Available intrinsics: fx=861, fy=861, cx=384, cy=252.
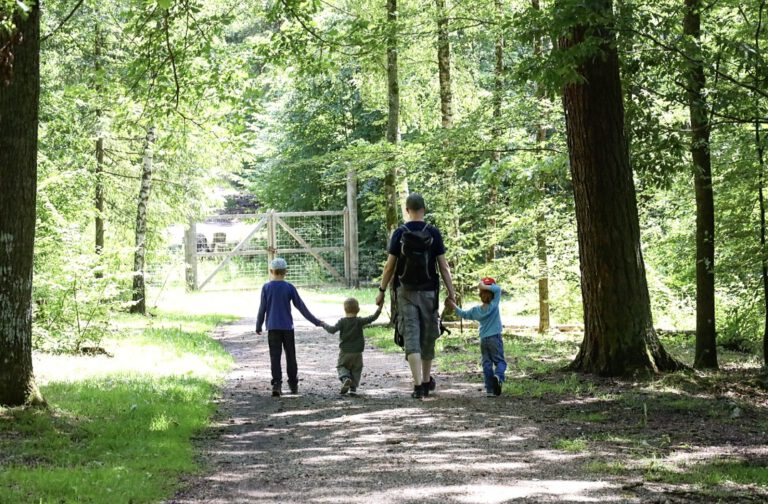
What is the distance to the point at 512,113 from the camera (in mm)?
14055

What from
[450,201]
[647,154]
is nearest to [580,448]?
[647,154]

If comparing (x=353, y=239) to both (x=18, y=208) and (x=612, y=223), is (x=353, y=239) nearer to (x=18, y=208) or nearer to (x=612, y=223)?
(x=612, y=223)

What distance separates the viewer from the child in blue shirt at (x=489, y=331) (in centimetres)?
918

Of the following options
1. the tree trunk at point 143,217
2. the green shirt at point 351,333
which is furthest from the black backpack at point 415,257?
the tree trunk at point 143,217

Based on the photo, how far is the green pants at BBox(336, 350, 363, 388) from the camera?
9742 mm

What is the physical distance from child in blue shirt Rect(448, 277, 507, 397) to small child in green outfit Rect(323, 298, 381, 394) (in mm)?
1111

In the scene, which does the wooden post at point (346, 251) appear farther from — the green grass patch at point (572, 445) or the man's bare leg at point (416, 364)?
the green grass patch at point (572, 445)

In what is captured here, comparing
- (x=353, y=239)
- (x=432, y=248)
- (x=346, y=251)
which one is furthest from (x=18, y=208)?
(x=346, y=251)

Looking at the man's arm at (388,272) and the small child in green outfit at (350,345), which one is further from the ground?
the man's arm at (388,272)

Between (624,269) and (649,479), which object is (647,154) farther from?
(649,479)

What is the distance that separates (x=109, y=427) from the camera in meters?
7.54

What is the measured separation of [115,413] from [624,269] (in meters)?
5.84

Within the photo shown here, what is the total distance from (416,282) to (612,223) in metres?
2.62

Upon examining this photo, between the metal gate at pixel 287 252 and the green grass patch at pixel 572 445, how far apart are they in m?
23.6
